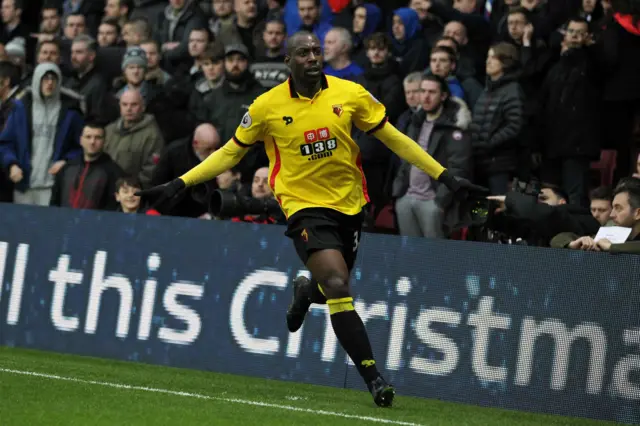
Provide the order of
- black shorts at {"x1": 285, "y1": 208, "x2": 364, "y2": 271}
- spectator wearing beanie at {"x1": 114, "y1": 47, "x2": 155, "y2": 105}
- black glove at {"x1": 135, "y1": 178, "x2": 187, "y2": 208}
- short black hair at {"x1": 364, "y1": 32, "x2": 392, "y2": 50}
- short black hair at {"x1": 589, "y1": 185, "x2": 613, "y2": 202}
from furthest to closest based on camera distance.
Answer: spectator wearing beanie at {"x1": 114, "y1": 47, "x2": 155, "y2": 105} → short black hair at {"x1": 364, "y1": 32, "x2": 392, "y2": 50} → short black hair at {"x1": 589, "y1": 185, "x2": 613, "y2": 202} → black glove at {"x1": 135, "y1": 178, "x2": 187, "y2": 208} → black shorts at {"x1": 285, "y1": 208, "x2": 364, "y2": 271}

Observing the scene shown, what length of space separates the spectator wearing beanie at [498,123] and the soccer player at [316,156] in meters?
3.69

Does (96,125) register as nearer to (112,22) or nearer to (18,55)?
(112,22)

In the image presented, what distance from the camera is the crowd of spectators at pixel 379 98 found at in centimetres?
1238

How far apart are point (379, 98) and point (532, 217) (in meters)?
3.40

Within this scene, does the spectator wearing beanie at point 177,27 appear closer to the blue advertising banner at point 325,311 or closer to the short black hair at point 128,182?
the short black hair at point 128,182

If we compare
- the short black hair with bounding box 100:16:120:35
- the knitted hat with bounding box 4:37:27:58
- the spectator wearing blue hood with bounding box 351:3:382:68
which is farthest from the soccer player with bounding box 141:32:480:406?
the knitted hat with bounding box 4:37:27:58

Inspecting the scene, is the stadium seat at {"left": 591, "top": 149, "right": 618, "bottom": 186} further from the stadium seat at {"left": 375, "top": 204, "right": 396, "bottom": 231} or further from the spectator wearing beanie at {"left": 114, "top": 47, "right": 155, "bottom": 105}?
the spectator wearing beanie at {"left": 114, "top": 47, "right": 155, "bottom": 105}

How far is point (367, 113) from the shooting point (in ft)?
29.3

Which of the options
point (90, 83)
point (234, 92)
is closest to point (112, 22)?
point (90, 83)

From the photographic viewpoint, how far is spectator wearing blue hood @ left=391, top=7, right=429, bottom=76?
13.9m

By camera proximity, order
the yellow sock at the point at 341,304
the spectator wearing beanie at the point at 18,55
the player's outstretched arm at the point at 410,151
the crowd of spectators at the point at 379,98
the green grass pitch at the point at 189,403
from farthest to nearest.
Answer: the spectator wearing beanie at the point at 18,55 → the crowd of spectators at the point at 379,98 → the player's outstretched arm at the point at 410,151 → the yellow sock at the point at 341,304 → the green grass pitch at the point at 189,403

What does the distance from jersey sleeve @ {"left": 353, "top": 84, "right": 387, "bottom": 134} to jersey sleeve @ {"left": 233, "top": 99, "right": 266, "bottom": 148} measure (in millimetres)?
637

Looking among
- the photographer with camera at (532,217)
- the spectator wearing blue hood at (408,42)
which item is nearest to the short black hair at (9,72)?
the spectator wearing blue hood at (408,42)

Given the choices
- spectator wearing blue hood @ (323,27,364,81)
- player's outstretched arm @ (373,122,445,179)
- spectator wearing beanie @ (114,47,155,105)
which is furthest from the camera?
spectator wearing beanie @ (114,47,155,105)
